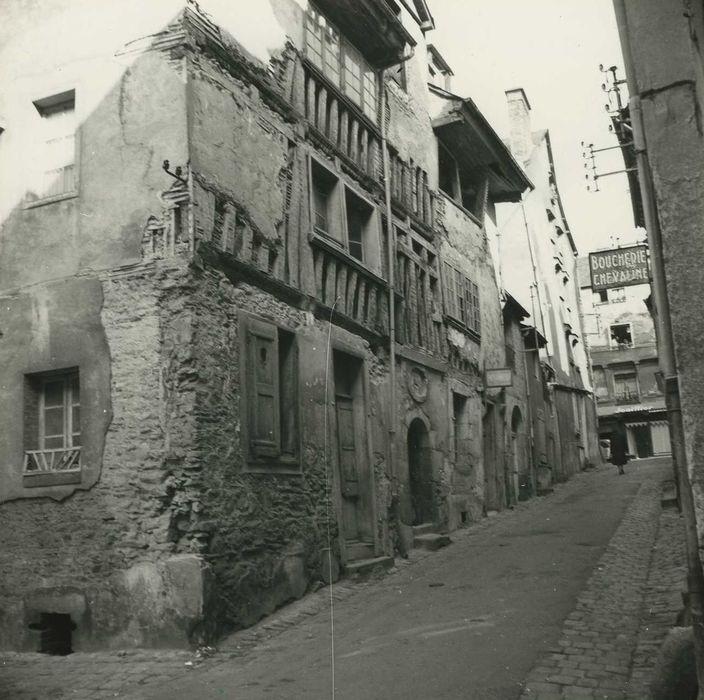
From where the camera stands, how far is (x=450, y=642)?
20.7ft

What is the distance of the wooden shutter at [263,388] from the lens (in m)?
8.16

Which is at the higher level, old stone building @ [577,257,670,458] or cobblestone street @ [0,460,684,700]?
old stone building @ [577,257,670,458]

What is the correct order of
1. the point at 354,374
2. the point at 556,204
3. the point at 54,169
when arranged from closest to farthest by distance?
the point at 54,169
the point at 354,374
the point at 556,204

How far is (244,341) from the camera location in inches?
320

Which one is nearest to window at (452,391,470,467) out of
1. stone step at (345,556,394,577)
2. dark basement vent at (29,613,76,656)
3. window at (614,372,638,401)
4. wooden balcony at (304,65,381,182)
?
stone step at (345,556,394,577)

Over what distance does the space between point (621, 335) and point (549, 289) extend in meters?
15.6

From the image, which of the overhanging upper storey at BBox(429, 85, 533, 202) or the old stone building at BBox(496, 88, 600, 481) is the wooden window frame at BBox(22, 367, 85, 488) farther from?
the old stone building at BBox(496, 88, 600, 481)

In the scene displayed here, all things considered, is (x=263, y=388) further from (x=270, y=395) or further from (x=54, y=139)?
(x=54, y=139)

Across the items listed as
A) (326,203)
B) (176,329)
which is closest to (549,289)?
(326,203)

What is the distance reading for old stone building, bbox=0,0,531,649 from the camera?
729 centimetres

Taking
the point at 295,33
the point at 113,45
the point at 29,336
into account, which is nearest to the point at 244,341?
the point at 29,336

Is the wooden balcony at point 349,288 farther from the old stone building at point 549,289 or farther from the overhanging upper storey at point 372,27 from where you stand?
the old stone building at point 549,289

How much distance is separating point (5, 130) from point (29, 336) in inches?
97.4

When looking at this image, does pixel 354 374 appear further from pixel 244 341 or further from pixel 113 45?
pixel 113 45
